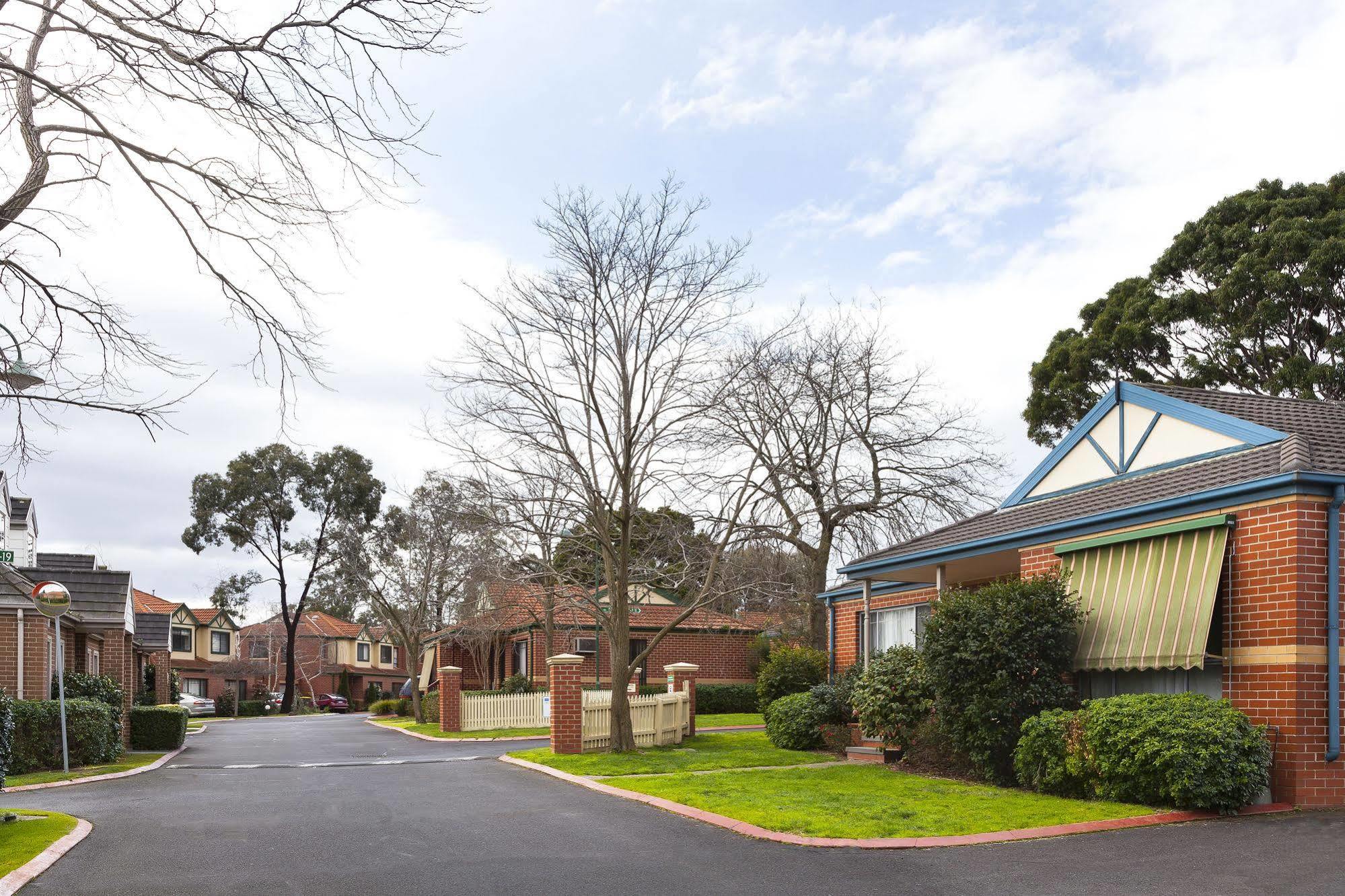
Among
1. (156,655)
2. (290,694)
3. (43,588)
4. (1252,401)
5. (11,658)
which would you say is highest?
(1252,401)

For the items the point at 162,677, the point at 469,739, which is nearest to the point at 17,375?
the point at 469,739

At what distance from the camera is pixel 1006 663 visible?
46.1 ft

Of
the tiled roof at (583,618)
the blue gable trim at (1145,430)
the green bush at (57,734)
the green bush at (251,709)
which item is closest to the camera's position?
the blue gable trim at (1145,430)

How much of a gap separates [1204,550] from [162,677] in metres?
37.7

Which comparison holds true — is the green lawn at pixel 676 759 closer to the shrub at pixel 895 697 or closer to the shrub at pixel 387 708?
the shrub at pixel 895 697

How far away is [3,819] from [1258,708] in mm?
13262

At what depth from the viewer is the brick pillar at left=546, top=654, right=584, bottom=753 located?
20.5 meters

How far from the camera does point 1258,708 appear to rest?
11.9m

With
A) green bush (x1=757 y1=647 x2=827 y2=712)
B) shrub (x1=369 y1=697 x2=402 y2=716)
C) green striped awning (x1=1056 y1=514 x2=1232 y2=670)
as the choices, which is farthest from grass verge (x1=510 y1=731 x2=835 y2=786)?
shrub (x1=369 y1=697 x2=402 y2=716)

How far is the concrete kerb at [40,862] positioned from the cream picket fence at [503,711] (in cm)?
1839

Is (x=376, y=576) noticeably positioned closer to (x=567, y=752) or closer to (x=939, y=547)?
(x=567, y=752)

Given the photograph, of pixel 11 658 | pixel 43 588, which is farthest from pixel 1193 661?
pixel 11 658

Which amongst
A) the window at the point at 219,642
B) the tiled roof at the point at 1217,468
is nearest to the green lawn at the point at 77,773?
the tiled roof at the point at 1217,468

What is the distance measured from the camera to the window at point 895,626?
19484 millimetres
